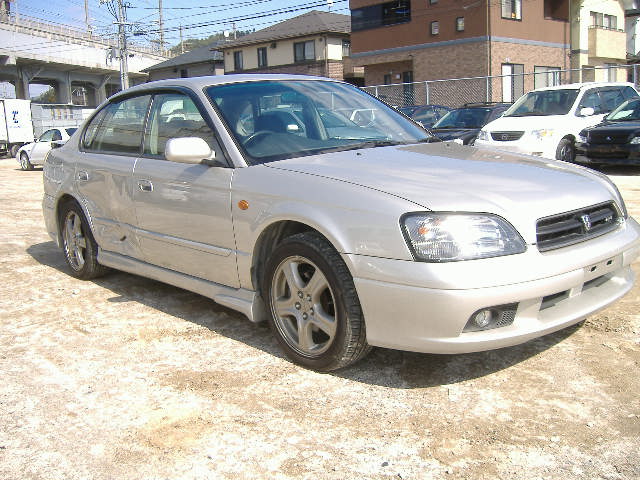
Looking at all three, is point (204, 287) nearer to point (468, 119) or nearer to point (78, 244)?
point (78, 244)

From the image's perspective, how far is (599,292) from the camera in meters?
3.42

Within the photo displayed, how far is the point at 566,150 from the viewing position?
1262 centimetres

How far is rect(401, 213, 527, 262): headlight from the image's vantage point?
2.95 meters

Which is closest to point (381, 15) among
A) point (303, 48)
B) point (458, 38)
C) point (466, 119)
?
point (458, 38)

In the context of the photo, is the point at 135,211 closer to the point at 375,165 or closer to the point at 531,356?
the point at 375,165

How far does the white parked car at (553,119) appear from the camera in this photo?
39.9ft

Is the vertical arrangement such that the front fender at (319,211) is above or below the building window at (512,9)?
below

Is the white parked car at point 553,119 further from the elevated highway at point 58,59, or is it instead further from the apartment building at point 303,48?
the elevated highway at point 58,59

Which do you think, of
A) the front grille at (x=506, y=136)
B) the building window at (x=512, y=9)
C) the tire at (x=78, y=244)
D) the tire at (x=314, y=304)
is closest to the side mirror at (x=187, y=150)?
the tire at (x=314, y=304)

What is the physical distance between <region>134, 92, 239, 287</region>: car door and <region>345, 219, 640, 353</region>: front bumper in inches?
42.3

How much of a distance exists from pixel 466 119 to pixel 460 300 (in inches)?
481

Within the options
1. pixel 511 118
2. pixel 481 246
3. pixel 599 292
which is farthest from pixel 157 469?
pixel 511 118

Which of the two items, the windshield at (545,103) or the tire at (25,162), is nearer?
the windshield at (545,103)

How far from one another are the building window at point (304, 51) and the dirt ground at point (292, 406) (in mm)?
42139
